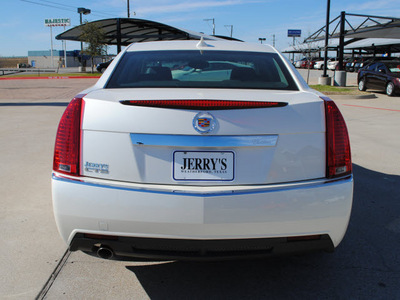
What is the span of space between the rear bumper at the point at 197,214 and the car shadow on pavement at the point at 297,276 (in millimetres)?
508

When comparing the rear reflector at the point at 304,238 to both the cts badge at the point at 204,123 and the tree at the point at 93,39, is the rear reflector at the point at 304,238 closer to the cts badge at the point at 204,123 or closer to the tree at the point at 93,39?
the cts badge at the point at 204,123

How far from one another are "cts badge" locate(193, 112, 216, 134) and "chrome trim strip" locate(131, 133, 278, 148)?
4 centimetres

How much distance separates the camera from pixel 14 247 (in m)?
3.39

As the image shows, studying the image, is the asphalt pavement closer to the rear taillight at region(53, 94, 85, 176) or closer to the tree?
→ the rear taillight at region(53, 94, 85, 176)

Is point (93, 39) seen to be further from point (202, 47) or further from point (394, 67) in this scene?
point (202, 47)

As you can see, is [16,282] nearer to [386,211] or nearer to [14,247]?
[14,247]

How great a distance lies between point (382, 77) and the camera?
19016 millimetres

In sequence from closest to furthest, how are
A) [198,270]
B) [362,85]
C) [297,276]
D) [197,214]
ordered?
[197,214] < [297,276] < [198,270] < [362,85]

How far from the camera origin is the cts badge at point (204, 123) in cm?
231

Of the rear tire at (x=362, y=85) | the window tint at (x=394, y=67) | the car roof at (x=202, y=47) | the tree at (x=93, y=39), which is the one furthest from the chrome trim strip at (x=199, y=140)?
the tree at (x=93, y=39)

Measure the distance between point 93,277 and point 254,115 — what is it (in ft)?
5.58

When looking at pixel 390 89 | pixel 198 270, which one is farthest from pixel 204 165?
pixel 390 89

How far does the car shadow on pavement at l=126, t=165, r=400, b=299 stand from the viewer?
2766 millimetres

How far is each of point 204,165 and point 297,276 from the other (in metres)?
1.29
